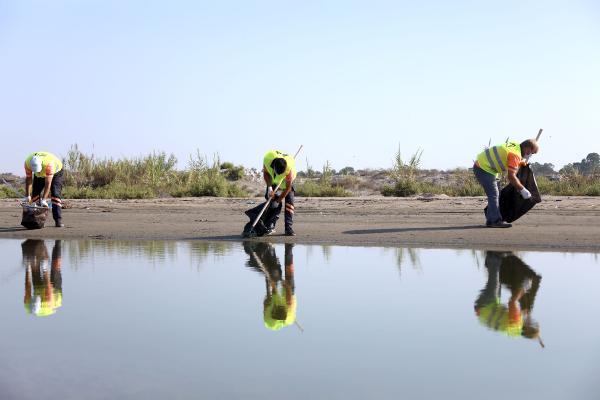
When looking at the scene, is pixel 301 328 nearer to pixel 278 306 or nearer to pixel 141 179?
pixel 278 306

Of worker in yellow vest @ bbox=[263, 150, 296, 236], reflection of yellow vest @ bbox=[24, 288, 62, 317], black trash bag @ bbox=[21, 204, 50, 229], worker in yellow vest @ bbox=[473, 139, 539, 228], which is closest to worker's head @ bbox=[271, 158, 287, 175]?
worker in yellow vest @ bbox=[263, 150, 296, 236]

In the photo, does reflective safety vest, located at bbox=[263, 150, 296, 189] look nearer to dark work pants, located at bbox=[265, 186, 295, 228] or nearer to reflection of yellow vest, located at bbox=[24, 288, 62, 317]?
dark work pants, located at bbox=[265, 186, 295, 228]

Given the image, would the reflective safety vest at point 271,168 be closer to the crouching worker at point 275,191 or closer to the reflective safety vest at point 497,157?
the crouching worker at point 275,191

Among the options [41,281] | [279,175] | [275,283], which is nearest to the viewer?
[275,283]

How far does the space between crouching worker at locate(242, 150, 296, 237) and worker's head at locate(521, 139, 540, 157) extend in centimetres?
389

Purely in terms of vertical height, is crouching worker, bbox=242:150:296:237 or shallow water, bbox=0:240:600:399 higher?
crouching worker, bbox=242:150:296:237

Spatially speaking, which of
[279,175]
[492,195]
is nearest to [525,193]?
[492,195]

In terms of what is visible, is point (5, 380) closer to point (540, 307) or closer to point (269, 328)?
point (269, 328)

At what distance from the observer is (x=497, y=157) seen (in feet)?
47.3

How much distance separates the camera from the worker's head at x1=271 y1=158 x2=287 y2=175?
13328mm

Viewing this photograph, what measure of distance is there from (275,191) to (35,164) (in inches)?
165

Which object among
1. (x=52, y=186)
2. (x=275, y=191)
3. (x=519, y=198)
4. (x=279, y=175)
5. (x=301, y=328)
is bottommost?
(x=301, y=328)

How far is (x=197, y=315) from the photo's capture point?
7.68 metres

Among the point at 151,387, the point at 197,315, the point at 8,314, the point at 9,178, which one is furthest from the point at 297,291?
the point at 9,178
